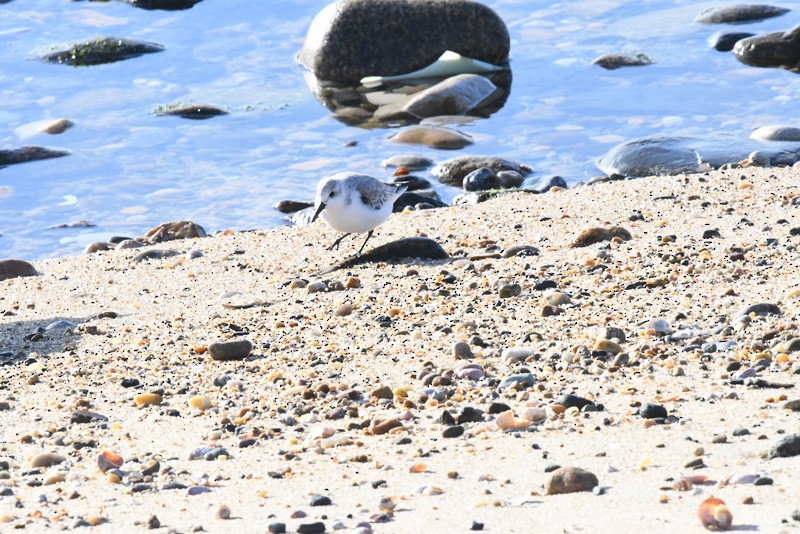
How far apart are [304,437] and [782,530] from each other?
197 cm

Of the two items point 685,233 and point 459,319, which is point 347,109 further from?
point 459,319

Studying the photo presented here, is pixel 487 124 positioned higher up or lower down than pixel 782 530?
lower down

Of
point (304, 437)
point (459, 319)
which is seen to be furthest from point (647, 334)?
point (304, 437)

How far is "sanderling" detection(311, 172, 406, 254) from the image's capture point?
7469 mm

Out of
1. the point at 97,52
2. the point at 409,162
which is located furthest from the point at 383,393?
the point at 97,52

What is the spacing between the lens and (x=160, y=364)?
5848mm

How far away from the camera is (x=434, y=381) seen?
5.08m

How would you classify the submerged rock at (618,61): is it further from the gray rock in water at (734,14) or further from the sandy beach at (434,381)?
the sandy beach at (434,381)

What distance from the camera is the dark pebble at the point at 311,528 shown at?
362 cm

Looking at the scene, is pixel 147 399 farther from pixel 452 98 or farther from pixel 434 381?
pixel 452 98

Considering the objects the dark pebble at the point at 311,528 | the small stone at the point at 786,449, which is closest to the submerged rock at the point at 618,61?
the small stone at the point at 786,449

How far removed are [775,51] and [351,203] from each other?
8478mm

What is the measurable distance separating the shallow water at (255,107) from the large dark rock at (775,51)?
9.1 inches

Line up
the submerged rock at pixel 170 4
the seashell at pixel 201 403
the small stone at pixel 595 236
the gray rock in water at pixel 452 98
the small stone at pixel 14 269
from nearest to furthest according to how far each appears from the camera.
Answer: the seashell at pixel 201 403 < the small stone at pixel 595 236 < the small stone at pixel 14 269 < the gray rock in water at pixel 452 98 < the submerged rock at pixel 170 4
